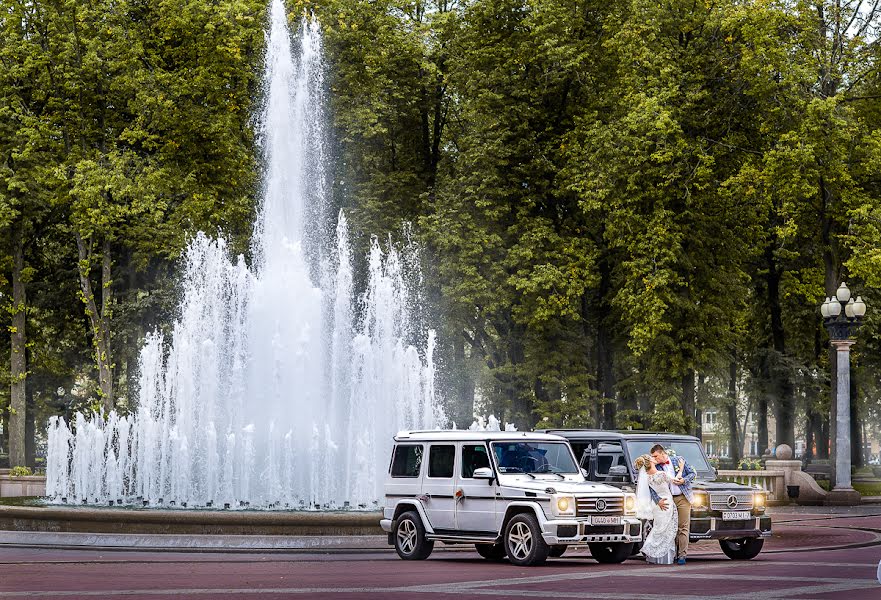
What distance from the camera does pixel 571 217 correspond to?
158 ft

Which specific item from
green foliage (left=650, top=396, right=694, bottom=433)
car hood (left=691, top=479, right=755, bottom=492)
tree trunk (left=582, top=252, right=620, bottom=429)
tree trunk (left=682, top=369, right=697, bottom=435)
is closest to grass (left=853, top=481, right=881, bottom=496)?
tree trunk (left=682, top=369, right=697, bottom=435)

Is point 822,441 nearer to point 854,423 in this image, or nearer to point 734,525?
point 854,423

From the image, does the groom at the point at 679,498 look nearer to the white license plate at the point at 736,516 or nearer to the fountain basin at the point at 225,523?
the white license plate at the point at 736,516

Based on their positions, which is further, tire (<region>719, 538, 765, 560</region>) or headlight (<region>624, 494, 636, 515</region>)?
tire (<region>719, 538, 765, 560</region>)

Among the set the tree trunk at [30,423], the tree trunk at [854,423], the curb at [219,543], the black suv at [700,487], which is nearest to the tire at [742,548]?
the black suv at [700,487]

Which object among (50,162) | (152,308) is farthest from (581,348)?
(50,162)

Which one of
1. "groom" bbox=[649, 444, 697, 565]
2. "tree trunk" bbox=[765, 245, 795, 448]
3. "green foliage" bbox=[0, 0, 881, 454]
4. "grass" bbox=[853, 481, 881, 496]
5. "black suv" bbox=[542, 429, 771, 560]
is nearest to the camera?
"groom" bbox=[649, 444, 697, 565]

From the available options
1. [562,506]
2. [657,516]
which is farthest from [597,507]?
[657,516]

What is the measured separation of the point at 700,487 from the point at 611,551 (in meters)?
1.91

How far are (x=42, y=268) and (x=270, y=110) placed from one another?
14128 mm

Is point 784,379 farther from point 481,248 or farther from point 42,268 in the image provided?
point 42,268

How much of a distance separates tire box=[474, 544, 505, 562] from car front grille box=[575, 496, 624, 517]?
6.64 feet

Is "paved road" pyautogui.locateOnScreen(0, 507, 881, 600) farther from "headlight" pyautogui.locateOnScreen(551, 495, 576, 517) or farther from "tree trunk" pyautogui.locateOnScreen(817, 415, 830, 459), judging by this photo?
"tree trunk" pyautogui.locateOnScreen(817, 415, 830, 459)

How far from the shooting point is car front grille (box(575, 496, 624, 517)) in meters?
18.7
